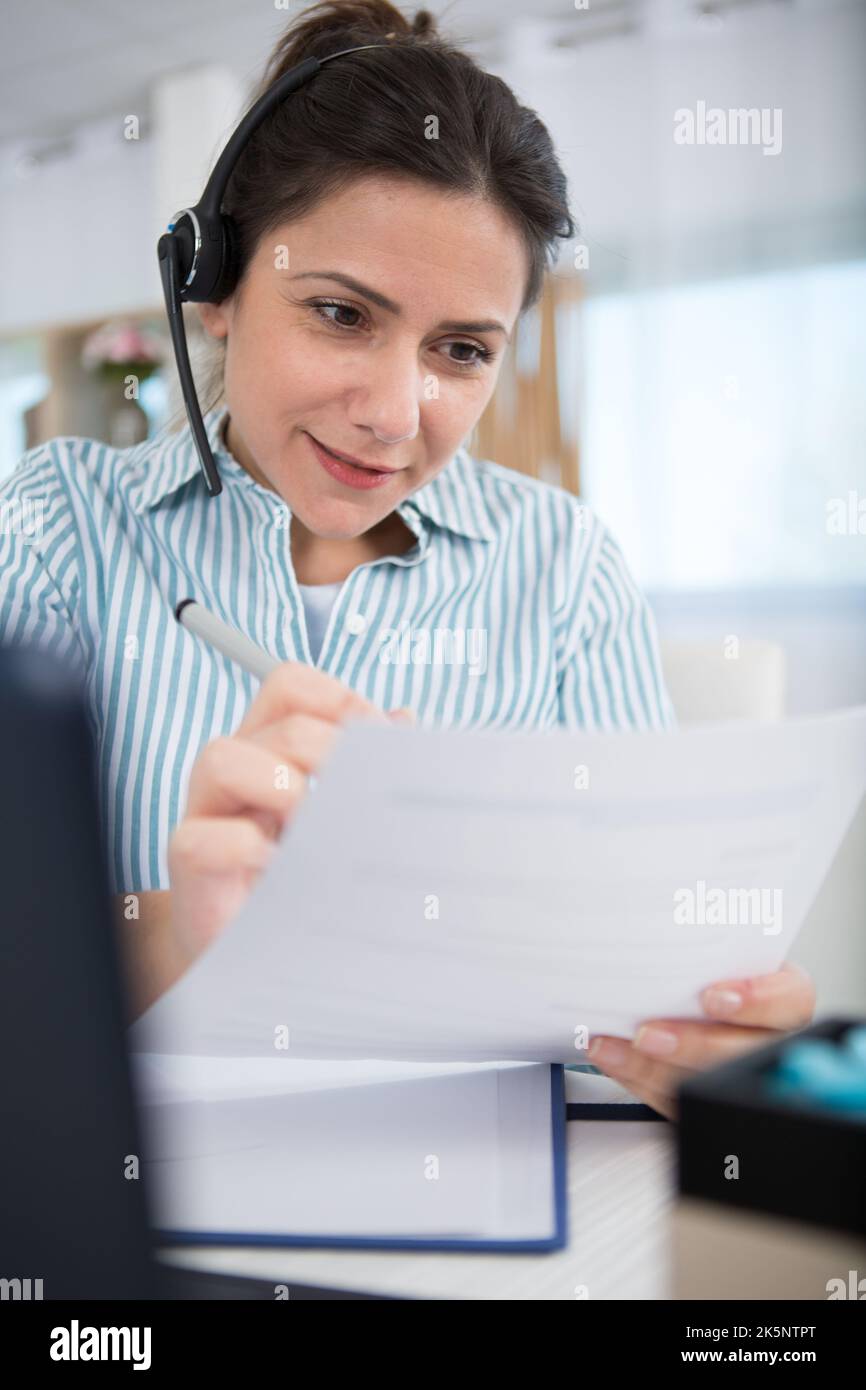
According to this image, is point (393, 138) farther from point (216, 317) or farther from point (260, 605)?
point (260, 605)

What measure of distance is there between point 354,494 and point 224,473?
0.14 meters

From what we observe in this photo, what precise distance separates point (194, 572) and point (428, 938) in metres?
0.57

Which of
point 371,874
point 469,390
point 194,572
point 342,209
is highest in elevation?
point 342,209

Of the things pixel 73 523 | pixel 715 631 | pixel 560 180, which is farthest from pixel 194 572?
pixel 715 631

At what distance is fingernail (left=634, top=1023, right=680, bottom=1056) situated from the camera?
15.7 inches

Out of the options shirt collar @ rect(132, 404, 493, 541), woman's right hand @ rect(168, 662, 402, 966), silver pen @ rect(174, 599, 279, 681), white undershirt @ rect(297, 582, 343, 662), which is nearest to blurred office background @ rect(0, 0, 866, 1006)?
shirt collar @ rect(132, 404, 493, 541)

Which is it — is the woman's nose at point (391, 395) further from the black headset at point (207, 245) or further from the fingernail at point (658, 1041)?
the fingernail at point (658, 1041)

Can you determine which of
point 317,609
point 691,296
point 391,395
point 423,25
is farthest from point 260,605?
point 691,296

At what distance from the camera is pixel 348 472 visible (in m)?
0.78

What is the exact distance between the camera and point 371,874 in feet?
0.98

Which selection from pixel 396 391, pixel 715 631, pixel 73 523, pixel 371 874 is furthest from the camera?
pixel 715 631

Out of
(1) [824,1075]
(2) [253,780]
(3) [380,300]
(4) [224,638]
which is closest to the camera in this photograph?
(1) [824,1075]

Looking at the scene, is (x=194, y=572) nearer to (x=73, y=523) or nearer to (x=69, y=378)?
(x=73, y=523)

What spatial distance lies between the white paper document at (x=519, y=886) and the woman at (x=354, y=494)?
0.24 meters
